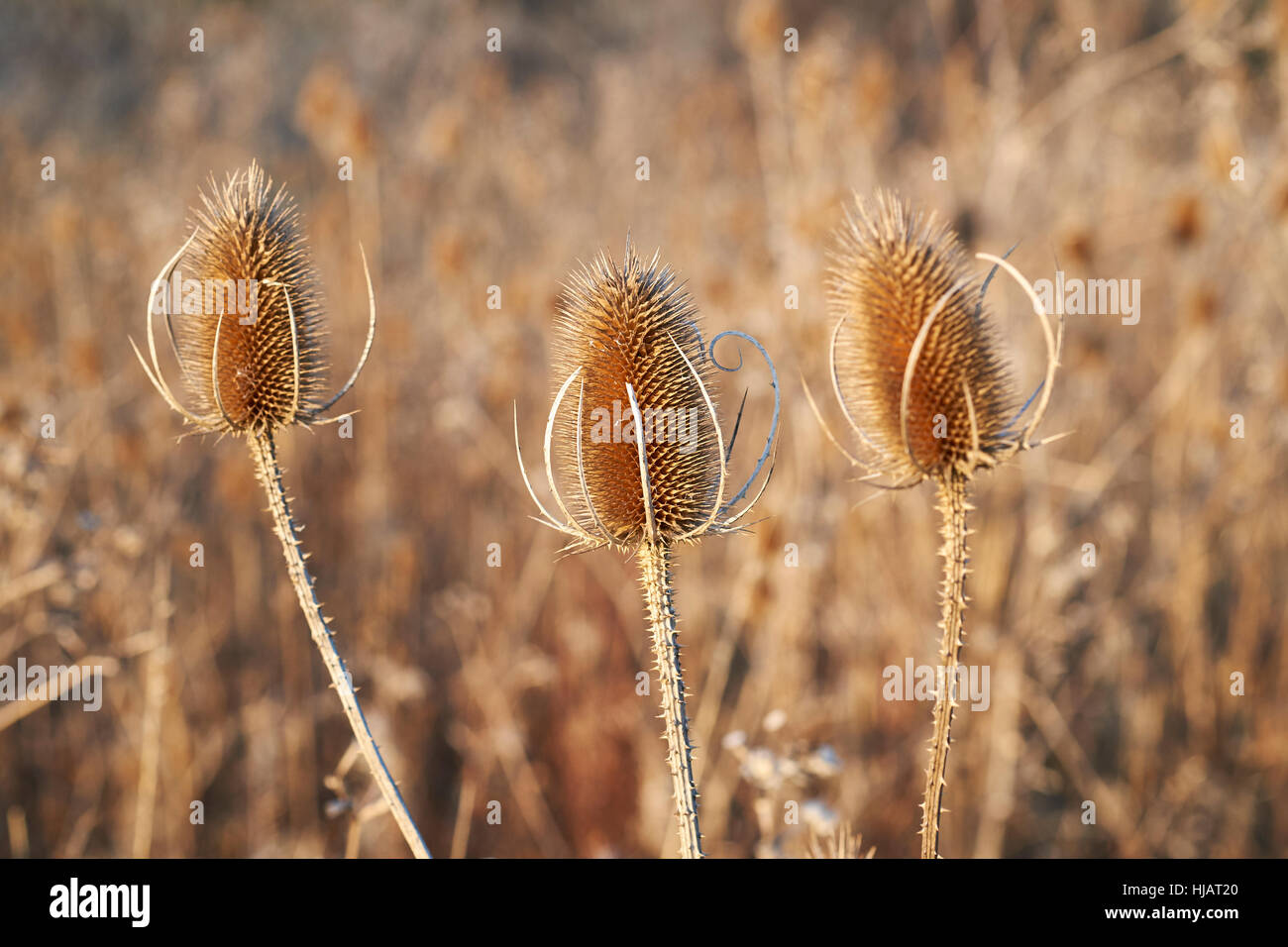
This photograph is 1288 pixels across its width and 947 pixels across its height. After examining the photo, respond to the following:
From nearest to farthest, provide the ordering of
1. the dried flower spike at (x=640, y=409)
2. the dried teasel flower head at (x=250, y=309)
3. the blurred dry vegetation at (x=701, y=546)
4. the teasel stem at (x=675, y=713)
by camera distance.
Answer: the teasel stem at (x=675, y=713) < the dried flower spike at (x=640, y=409) < the dried teasel flower head at (x=250, y=309) < the blurred dry vegetation at (x=701, y=546)

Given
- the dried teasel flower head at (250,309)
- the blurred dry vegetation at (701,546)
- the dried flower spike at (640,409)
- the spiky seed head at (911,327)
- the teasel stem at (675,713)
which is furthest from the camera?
the blurred dry vegetation at (701,546)

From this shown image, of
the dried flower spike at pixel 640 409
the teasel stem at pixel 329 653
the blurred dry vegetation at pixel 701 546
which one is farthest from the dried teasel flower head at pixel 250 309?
the blurred dry vegetation at pixel 701 546

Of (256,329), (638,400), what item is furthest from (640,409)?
(256,329)

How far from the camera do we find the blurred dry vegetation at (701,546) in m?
4.01

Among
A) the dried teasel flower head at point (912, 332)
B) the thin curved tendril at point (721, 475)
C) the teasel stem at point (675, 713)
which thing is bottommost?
the teasel stem at point (675, 713)

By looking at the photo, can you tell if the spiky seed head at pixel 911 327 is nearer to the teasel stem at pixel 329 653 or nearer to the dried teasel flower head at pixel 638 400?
the dried teasel flower head at pixel 638 400

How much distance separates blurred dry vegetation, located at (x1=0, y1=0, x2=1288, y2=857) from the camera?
4.01 m

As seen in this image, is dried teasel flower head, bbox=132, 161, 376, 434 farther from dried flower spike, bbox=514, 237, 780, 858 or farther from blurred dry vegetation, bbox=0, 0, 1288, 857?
blurred dry vegetation, bbox=0, 0, 1288, 857

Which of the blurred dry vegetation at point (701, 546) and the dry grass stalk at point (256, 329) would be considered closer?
the dry grass stalk at point (256, 329)

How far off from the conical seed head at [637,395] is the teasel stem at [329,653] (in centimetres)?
56

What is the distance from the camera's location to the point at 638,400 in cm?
187

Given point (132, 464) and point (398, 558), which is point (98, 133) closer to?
point (132, 464)

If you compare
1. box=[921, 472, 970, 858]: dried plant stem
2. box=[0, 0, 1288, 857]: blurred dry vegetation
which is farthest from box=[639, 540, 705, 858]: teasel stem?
box=[0, 0, 1288, 857]: blurred dry vegetation

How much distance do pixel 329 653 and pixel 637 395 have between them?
2.61ft
